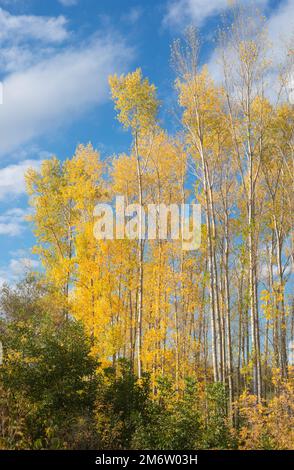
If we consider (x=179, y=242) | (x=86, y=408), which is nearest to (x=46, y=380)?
(x=86, y=408)

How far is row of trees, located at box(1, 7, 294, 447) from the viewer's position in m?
15.0

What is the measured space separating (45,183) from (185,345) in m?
8.41

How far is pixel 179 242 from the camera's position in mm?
19672

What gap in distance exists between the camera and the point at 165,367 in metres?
17.8

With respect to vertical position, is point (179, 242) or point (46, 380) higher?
point (179, 242)

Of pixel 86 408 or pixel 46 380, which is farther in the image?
pixel 46 380

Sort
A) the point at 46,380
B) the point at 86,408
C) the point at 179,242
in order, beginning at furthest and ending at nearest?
the point at 179,242, the point at 46,380, the point at 86,408

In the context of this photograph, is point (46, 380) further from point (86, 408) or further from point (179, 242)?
point (179, 242)

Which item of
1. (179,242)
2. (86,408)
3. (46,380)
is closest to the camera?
(86,408)

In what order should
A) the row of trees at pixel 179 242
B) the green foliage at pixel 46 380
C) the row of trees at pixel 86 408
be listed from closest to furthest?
the row of trees at pixel 86 408 < the green foliage at pixel 46 380 < the row of trees at pixel 179 242

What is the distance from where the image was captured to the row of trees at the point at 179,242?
1500 cm

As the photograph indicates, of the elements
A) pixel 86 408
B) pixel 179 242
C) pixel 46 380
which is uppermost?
pixel 179 242
